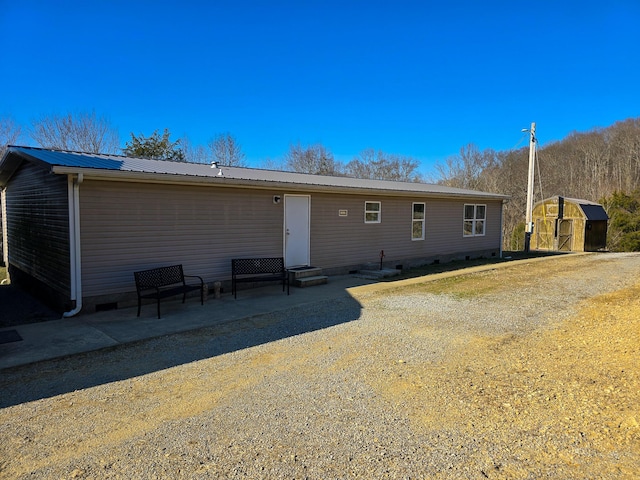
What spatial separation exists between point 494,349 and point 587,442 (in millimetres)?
2071

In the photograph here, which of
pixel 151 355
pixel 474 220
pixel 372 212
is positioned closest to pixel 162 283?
pixel 151 355

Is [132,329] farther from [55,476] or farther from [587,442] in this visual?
[587,442]

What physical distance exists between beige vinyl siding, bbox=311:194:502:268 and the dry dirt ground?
532cm

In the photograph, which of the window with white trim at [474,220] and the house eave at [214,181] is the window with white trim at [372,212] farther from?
the window with white trim at [474,220]

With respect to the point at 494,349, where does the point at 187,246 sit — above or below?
above

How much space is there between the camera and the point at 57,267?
23.9 ft

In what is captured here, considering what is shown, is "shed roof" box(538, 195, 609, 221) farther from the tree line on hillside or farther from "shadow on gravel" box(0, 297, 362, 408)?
"shadow on gravel" box(0, 297, 362, 408)

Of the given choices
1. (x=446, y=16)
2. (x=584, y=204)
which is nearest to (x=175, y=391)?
(x=446, y=16)

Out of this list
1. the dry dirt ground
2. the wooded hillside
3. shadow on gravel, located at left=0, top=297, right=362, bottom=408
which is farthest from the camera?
the wooded hillside

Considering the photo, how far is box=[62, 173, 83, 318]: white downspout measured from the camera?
21.5 ft

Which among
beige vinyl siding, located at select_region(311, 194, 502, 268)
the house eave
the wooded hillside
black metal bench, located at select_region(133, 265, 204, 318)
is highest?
the wooded hillside

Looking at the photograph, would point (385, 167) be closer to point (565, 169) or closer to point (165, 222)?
point (565, 169)

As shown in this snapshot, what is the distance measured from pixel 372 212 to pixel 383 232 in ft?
2.47

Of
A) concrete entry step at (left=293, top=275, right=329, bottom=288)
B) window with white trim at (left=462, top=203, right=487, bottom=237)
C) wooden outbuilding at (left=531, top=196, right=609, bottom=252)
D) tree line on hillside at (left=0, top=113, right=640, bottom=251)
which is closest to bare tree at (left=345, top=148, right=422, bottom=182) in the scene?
tree line on hillside at (left=0, top=113, right=640, bottom=251)
